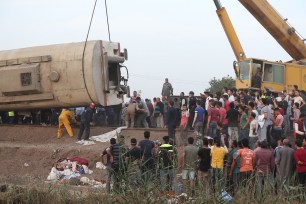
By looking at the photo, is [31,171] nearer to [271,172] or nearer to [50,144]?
[50,144]

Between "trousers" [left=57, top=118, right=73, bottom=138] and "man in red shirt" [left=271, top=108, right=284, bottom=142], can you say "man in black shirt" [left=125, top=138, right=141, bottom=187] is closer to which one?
"man in red shirt" [left=271, top=108, right=284, bottom=142]

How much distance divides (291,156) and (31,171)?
10.6 metres

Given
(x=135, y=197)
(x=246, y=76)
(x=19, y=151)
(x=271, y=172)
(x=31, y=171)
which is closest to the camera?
(x=135, y=197)

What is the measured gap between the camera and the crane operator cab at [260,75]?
1006 inches

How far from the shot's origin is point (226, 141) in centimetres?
1894

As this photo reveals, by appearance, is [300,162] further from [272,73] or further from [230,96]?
[272,73]

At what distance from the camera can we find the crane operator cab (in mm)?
25562

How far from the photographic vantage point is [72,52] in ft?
73.9

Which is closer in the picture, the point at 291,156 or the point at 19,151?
the point at 291,156

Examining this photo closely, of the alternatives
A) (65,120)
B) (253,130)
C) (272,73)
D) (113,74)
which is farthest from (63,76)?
(272,73)

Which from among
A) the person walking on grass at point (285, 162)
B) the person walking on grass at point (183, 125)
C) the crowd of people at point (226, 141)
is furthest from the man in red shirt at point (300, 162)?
the person walking on grass at point (183, 125)

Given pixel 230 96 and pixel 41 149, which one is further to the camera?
pixel 41 149

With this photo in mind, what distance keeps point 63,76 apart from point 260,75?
8.32 meters

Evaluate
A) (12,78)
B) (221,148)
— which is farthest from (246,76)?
(221,148)
